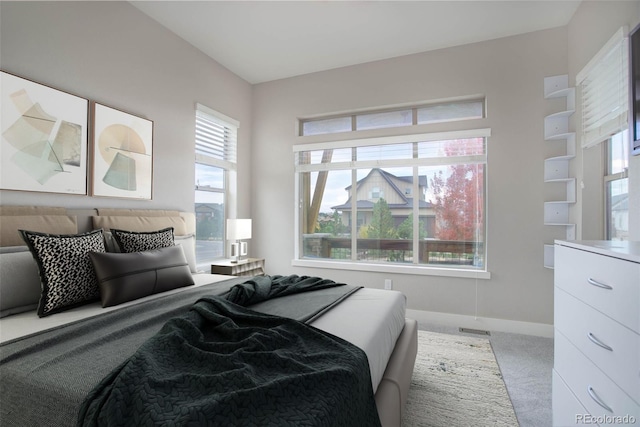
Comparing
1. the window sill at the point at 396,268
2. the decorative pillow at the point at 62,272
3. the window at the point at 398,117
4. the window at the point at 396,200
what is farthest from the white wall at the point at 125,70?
the window sill at the point at 396,268

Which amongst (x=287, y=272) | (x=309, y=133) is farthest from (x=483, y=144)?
(x=287, y=272)

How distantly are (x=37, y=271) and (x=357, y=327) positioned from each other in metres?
1.83

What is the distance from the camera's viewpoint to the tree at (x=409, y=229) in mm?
3602

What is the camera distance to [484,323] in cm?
324

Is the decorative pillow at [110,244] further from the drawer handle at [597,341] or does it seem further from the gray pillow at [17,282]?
the drawer handle at [597,341]

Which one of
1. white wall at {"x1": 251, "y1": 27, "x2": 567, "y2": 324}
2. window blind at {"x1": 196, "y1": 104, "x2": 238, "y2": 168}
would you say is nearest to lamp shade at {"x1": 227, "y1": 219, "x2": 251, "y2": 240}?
window blind at {"x1": 196, "y1": 104, "x2": 238, "y2": 168}

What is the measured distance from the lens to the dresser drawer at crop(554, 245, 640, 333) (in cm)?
96

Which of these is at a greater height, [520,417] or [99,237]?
[99,237]

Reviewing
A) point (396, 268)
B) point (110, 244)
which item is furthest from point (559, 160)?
point (110, 244)

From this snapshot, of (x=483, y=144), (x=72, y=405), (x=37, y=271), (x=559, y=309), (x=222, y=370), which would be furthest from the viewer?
(x=483, y=144)

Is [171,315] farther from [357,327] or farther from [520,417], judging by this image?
[520,417]

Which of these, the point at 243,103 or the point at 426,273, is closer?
the point at 426,273

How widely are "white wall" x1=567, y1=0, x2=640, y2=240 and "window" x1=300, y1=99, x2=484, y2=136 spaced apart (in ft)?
2.87

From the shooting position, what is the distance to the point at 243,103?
4.18 m
